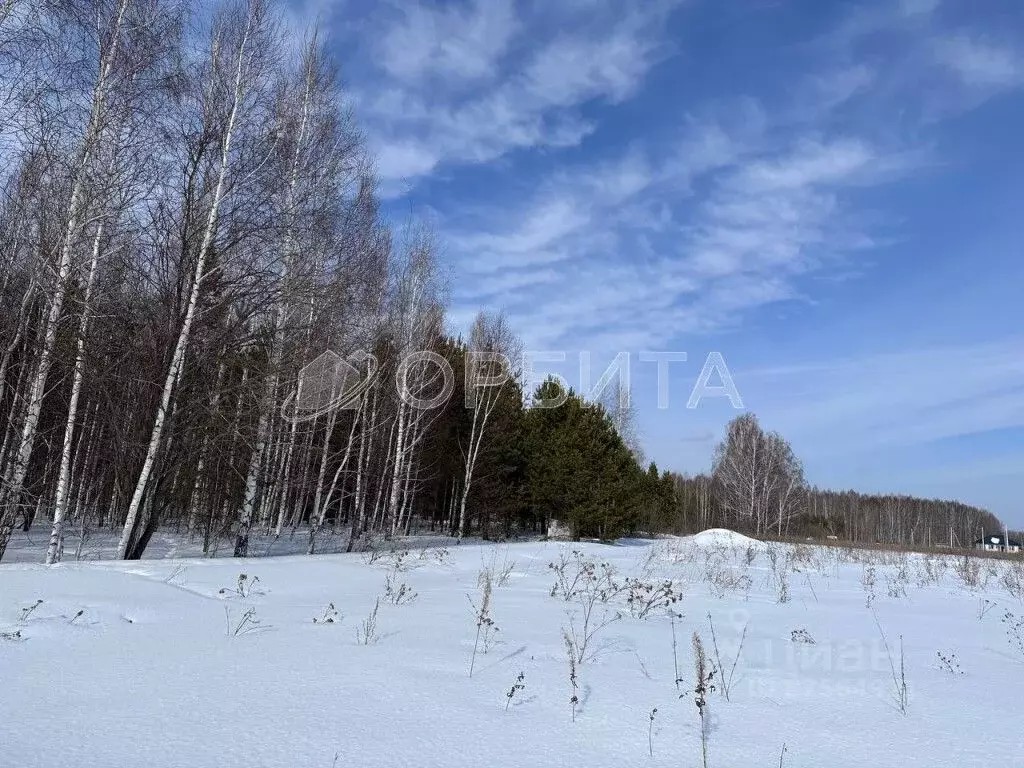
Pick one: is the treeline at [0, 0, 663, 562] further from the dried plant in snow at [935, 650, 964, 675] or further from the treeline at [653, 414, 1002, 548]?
the treeline at [653, 414, 1002, 548]

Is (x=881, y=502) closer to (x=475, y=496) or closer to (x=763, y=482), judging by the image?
(x=763, y=482)

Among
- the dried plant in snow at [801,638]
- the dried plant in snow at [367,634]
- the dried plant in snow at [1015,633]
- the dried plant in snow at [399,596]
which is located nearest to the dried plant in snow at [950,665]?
the dried plant in snow at [801,638]

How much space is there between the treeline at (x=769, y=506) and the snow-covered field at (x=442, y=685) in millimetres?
32500

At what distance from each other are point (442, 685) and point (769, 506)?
40.1 meters

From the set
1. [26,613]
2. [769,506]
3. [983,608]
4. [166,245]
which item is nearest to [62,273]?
[166,245]

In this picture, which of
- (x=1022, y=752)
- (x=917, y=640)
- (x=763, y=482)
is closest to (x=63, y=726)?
(x=1022, y=752)

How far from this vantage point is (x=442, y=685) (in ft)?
8.81

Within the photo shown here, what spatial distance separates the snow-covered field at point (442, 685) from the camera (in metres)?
2.00

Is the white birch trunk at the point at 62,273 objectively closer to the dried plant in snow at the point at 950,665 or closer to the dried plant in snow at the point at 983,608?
the dried plant in snow at the point at 950,665

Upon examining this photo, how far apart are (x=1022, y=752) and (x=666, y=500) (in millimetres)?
36222

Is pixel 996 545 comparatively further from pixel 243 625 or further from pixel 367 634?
pixel 243 625

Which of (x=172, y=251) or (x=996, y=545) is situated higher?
(x=172, y=251)

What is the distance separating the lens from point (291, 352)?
9914mm

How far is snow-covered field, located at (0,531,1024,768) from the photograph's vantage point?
2.00 metres
